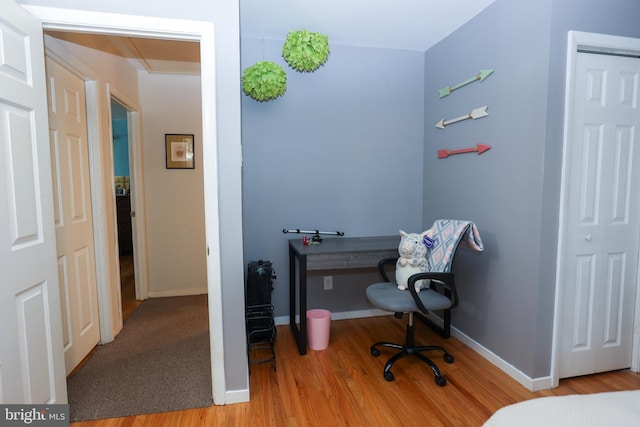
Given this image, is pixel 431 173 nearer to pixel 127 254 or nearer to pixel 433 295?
pixel 433 295

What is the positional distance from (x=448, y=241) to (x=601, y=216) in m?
0.90

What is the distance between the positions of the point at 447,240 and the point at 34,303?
2.26 meters

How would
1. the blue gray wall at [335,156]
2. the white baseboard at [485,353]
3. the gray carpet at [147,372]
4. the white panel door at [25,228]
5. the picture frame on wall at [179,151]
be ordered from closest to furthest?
the white panel door at [25,228], the gray carpet at [147,372], the white baseboard at [485,353], the blue gray wall at [335,156], the picture frame on wall at [179,151]

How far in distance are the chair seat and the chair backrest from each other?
0.19 metres

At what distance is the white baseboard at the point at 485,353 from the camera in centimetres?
199

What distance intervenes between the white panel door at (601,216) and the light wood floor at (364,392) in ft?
0.82

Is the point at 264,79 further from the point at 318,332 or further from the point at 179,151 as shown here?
the point at 318,332

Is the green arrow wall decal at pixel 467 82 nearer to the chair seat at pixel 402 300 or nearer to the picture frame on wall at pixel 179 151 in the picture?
the chair seat at pixel 402 300

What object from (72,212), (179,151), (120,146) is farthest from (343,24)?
(120,146)

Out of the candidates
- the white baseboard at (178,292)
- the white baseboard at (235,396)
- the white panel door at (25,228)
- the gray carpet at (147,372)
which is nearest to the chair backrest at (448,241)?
the white baseboard at (235,396)

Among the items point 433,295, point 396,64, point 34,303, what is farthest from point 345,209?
point 34,303

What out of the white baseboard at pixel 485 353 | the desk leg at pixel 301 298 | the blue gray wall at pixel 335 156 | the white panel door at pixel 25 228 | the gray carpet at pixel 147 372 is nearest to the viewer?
the white panel door at pixel 25 228

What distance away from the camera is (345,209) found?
298 cm

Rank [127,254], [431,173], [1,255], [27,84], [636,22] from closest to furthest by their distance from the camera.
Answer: [1,255] < [27,84] < [636,22] < [431,173] < [127,254]
